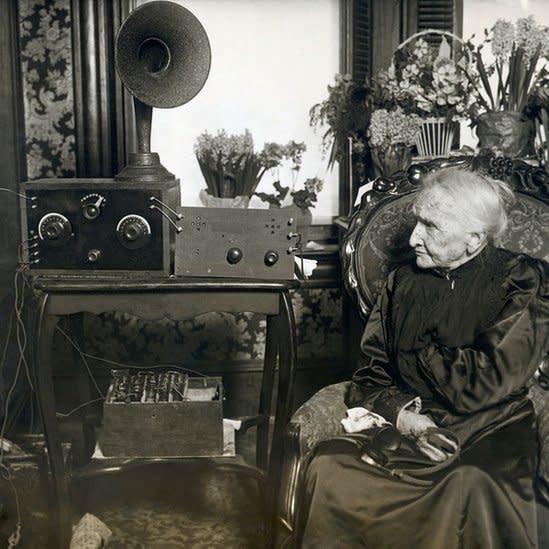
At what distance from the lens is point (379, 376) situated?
2.03 metres

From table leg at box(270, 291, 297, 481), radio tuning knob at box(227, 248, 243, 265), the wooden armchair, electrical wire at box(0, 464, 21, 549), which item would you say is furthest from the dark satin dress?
electrical wire at box(0, 464, 21, 549)

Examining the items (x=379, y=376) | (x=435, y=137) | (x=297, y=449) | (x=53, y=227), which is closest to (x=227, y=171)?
(x=435, y=137)

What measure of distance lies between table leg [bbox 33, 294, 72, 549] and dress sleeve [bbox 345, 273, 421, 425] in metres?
0.79

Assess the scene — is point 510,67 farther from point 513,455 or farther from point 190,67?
point 513,455

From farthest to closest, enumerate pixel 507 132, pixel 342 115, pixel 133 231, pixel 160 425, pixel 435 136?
pixel 342 115 → pixel 435 136 → pixel 507 132 → pixel 160 425 → pixel 133 231

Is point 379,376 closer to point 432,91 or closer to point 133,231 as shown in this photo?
point 133,231

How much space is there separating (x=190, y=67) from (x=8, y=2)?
0.95 meters

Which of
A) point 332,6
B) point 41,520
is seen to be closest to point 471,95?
point 332,6

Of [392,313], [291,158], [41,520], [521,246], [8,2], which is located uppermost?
[8,2]

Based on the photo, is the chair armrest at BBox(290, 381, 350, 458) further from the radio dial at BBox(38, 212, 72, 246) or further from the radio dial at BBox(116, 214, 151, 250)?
the radio dial at BBox(38, 212, 72, 246)

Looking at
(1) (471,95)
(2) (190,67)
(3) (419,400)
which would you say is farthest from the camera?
(1) (471,95)

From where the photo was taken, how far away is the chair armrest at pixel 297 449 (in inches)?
74.7

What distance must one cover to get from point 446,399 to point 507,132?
115cm

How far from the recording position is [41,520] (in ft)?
8.22
